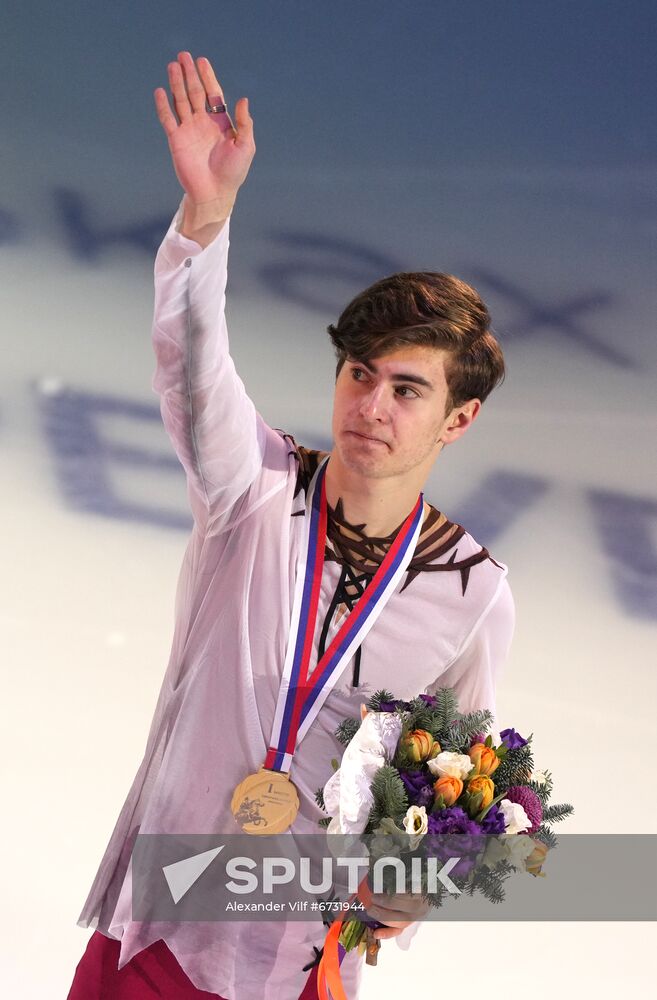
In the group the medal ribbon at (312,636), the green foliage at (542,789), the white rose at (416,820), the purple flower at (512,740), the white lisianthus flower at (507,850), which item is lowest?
the white lisianthus flower at (507,850)

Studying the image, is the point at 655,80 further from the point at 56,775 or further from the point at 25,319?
the point at 56,775

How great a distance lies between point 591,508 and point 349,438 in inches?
95.8

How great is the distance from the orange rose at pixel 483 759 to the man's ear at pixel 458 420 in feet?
2.46

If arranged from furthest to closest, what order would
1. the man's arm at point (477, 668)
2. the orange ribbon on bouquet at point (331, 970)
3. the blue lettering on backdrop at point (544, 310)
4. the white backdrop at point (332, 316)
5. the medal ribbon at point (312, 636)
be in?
the blue lettering on backdrop at point (544, 310) → the white backdrop at point (332, 316) → the man's arm at point (477, 668) → the medal ribbon at point (312, 636) → the orange ribbon on bouquet at point (331, 970)

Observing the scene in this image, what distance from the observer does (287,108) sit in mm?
5047

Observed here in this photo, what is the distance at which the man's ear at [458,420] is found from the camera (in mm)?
2925

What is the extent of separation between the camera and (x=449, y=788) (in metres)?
2.39

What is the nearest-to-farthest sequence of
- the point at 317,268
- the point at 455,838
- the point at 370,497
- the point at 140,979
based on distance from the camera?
1. the point at 455,838
2. the point at 140,979
3. the point at 370,497
4. the point at 317,268

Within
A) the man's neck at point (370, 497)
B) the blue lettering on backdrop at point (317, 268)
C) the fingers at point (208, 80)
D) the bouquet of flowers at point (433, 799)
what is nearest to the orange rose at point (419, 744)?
the bouquet of flowers at point (433, 799)

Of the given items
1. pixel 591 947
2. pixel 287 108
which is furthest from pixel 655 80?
pixel 591 947

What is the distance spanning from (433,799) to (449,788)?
59mm

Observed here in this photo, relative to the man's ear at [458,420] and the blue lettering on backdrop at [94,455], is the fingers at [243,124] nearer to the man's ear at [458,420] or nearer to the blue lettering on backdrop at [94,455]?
the man's ear at [458,420]

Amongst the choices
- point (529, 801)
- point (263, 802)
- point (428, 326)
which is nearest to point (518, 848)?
point (529, 801)

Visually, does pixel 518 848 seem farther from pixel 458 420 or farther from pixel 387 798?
pixel 458 420
